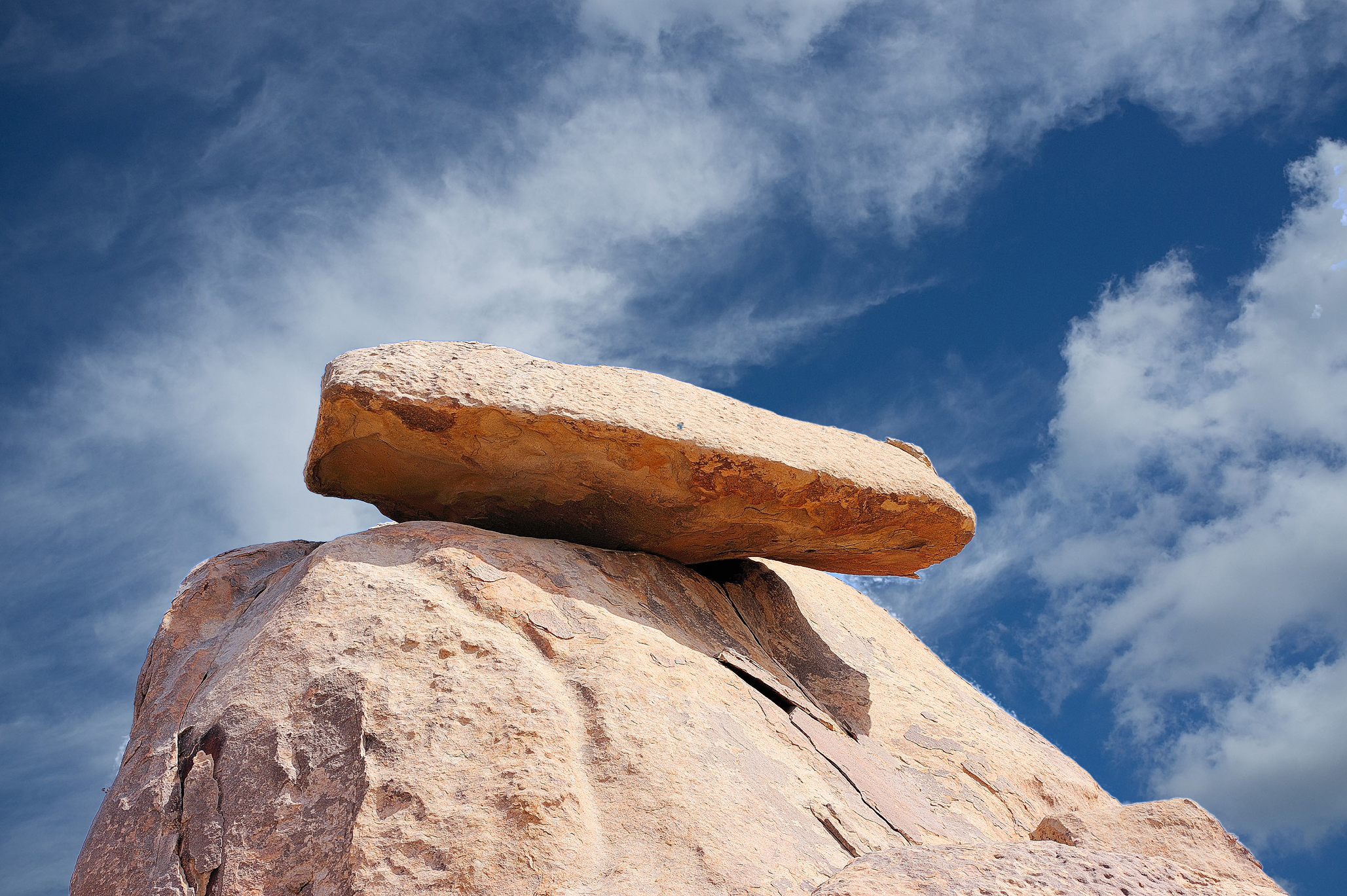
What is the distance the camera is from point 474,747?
3113 mm

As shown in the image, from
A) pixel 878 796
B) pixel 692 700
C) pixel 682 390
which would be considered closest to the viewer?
pixel 692 700

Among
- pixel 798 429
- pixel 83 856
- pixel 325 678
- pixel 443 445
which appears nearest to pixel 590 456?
pixel 443 445

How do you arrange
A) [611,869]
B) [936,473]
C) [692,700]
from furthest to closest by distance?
[936,473] → [692,700] → [611,869]

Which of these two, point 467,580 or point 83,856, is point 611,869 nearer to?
point 467,580

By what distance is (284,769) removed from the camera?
3.13 meters

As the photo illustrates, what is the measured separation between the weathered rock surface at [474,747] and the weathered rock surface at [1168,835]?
0.18 m

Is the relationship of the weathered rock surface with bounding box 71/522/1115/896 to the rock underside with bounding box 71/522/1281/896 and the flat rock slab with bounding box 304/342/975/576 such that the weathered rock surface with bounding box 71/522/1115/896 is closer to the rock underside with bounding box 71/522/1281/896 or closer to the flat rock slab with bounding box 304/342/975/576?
the rock underside with bounding box 71/522/1281/896

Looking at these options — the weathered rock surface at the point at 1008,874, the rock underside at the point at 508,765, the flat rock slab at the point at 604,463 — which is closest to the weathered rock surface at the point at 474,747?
the rock underside at the point at 508,765

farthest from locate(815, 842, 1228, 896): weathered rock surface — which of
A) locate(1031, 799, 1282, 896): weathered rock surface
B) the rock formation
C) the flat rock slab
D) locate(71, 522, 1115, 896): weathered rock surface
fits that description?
the flat rock slab

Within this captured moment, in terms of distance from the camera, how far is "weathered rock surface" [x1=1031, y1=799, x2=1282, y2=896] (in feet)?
10.4

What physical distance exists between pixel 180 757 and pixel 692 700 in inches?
69.4

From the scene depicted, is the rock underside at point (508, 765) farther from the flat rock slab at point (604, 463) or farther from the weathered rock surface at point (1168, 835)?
the flat rock slab at point (604, 463)

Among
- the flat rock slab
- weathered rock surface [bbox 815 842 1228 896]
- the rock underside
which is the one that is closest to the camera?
weathered rock surface [bbox 815 842 1228 896]

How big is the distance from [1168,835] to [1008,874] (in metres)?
1.27
